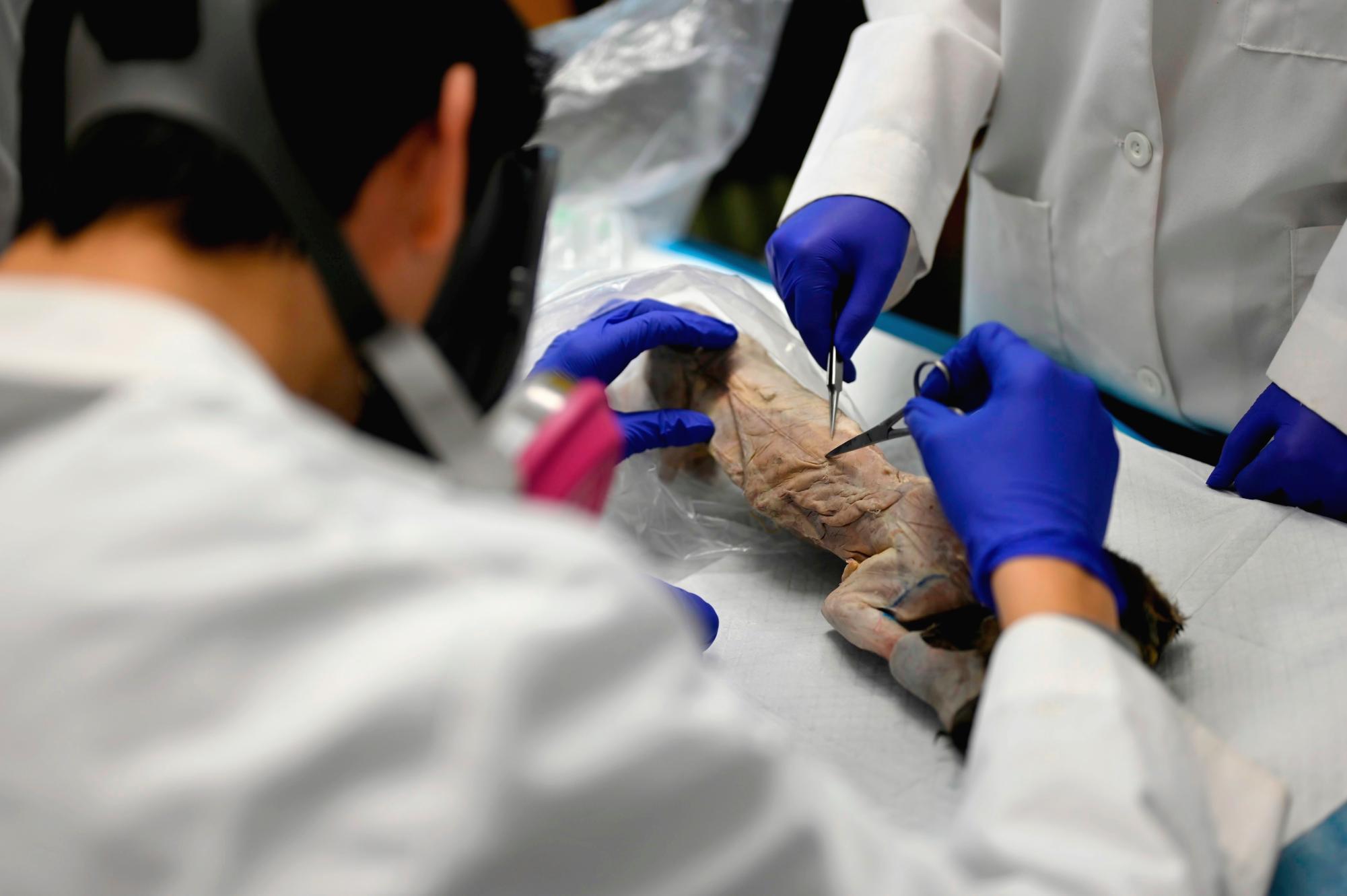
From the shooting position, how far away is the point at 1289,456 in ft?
4.57

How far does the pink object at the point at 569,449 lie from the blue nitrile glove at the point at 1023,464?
505 millimetres

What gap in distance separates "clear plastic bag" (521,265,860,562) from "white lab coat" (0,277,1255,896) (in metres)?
0.98

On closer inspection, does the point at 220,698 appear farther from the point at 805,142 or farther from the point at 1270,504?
the point at 805,142

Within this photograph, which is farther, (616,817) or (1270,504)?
(1270,504)

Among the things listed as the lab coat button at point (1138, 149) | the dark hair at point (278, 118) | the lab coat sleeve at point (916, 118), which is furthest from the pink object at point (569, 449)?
the lab coat button at point (1138, 149)

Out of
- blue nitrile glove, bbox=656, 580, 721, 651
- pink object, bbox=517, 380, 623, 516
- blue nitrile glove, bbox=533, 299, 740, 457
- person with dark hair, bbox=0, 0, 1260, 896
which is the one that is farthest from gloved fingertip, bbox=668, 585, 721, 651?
pink object, bbox=517, 380, 623, 516

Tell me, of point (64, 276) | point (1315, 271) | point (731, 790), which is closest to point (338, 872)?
point (731, 790)

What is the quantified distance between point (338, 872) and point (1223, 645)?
3.73ft

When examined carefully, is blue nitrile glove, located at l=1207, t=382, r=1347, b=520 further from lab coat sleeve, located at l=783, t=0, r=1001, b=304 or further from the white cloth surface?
lab coat sleeve, located at l=783, t=0, r=1001, b=304

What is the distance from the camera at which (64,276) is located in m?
0.73

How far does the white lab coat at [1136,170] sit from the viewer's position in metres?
1.39

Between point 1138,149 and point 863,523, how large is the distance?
2.30 feet

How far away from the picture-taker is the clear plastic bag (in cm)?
167

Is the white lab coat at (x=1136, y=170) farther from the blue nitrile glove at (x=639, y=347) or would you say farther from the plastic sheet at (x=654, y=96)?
the plastic sheet at (x=654, y=96)
